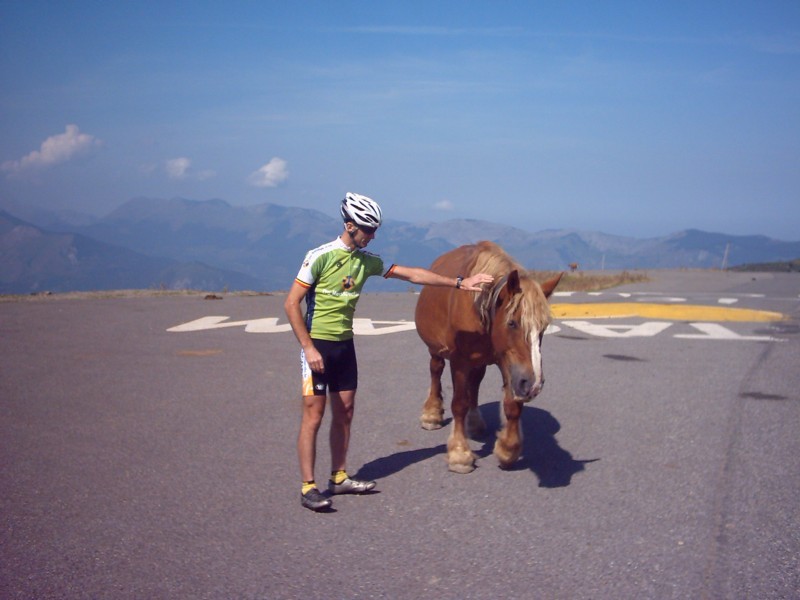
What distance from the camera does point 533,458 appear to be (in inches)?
250

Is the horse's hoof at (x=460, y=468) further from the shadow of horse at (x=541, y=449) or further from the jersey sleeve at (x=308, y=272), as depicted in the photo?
the jersey sleeve at (x=308, y=272)

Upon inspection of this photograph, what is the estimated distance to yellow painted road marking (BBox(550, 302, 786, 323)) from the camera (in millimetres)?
16547

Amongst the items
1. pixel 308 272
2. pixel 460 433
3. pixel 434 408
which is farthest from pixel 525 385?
pixel 434 408

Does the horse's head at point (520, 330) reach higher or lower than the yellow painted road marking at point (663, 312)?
higher

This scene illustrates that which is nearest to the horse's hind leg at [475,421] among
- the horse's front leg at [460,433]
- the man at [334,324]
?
the horse's front leg at [460,433]

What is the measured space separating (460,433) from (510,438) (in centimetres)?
47

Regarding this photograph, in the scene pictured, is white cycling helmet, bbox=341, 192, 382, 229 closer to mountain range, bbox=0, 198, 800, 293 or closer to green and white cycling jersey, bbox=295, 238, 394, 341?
green and white cycling jersey, bbox=295, 238, 394, 341

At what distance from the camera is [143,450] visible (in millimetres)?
6336

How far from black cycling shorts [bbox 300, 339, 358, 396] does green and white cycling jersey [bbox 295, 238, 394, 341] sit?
64 mm

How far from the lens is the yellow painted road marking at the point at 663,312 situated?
54.3 ft

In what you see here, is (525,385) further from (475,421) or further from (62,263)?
(62,263)

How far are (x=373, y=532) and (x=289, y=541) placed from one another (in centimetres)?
53

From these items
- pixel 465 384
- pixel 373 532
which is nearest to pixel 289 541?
pixel 373 532

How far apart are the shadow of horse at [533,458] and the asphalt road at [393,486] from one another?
0.09 ft
